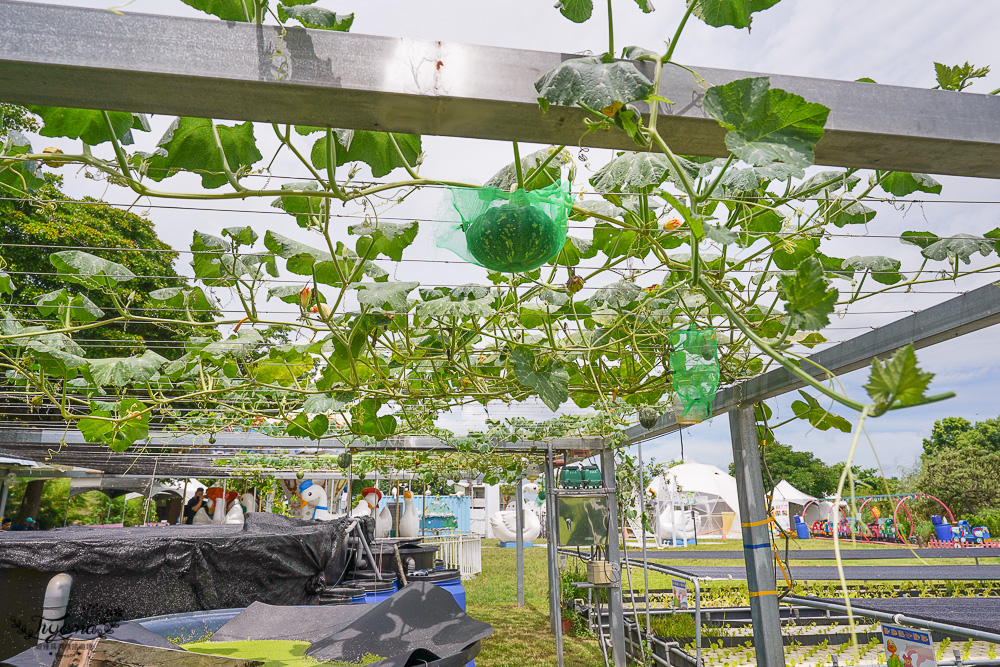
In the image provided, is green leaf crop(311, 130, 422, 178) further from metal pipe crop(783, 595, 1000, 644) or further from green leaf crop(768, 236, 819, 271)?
metal pipe crop(783, 595, 1000, 644)

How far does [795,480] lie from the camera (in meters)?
34.6

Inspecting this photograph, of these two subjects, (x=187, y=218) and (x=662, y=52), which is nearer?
(x=662, y=52)

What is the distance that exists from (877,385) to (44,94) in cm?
119

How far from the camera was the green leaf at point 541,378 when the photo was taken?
7.13 ft

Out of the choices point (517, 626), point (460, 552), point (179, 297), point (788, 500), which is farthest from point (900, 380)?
point (788, 500)

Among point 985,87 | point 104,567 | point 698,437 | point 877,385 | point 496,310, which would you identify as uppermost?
point 985,87

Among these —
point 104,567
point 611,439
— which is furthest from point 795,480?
point 104,567

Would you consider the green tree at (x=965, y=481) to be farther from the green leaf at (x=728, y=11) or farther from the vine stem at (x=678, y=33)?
the vine stem at (x=678, y=33)

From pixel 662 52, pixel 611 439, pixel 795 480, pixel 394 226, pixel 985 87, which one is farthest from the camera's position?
pixel 795 480

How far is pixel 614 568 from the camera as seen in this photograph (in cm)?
611

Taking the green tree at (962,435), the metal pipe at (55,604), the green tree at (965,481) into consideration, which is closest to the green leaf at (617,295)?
the metal pipe at (55,604)

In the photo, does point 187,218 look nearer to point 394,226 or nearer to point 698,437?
point 394,226

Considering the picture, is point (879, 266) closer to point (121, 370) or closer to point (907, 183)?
point (907, 183)

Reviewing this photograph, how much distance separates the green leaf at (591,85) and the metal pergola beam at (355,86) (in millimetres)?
76
